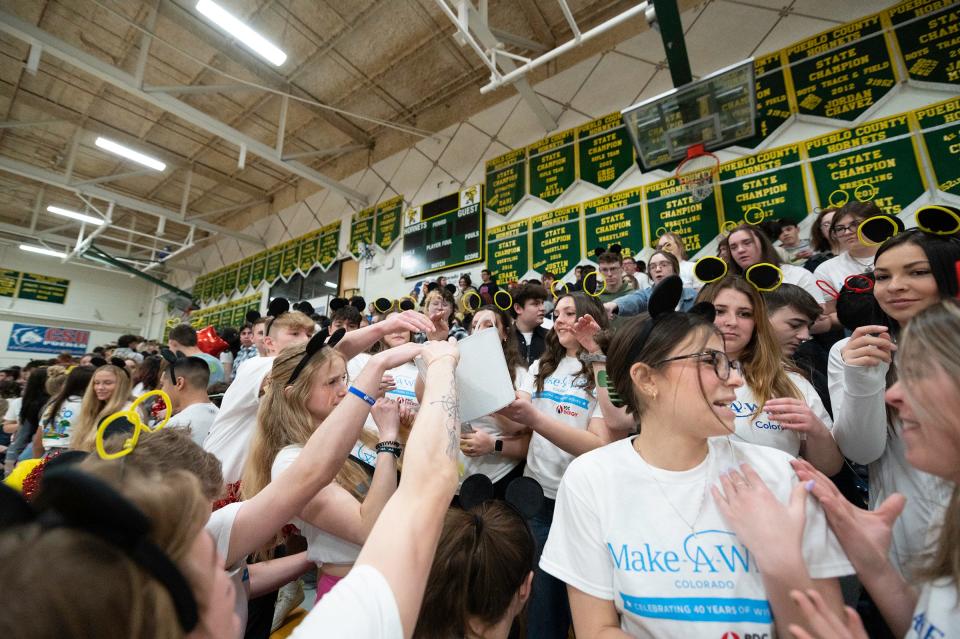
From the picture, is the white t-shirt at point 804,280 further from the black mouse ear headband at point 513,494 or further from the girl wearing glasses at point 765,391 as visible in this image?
the black mouse ear headband at point 513,494

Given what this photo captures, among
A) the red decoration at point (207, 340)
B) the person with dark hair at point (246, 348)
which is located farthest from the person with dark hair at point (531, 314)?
the person with dark hair at point (246, 348)

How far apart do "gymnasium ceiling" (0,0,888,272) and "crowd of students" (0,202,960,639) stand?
4808 mm

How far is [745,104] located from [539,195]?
100 inches

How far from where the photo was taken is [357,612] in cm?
54

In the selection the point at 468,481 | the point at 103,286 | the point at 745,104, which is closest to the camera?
the point at 468,481

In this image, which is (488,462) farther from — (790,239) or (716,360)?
(790,239)

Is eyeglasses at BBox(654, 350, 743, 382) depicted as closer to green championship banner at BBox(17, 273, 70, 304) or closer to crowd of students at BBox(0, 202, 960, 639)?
crowd of students at BBox(0, 202, 960, 639)

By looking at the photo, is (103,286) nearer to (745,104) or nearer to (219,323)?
(219,323)

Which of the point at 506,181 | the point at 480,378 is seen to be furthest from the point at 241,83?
the point at 480,378

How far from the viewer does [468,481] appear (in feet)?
4.34

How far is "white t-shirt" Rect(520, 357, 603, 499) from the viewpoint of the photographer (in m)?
1.76

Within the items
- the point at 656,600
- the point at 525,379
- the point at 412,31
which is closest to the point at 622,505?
the point at 656,600

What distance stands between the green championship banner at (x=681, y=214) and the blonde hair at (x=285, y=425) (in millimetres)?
4192

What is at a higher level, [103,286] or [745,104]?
Result: [103,286]
